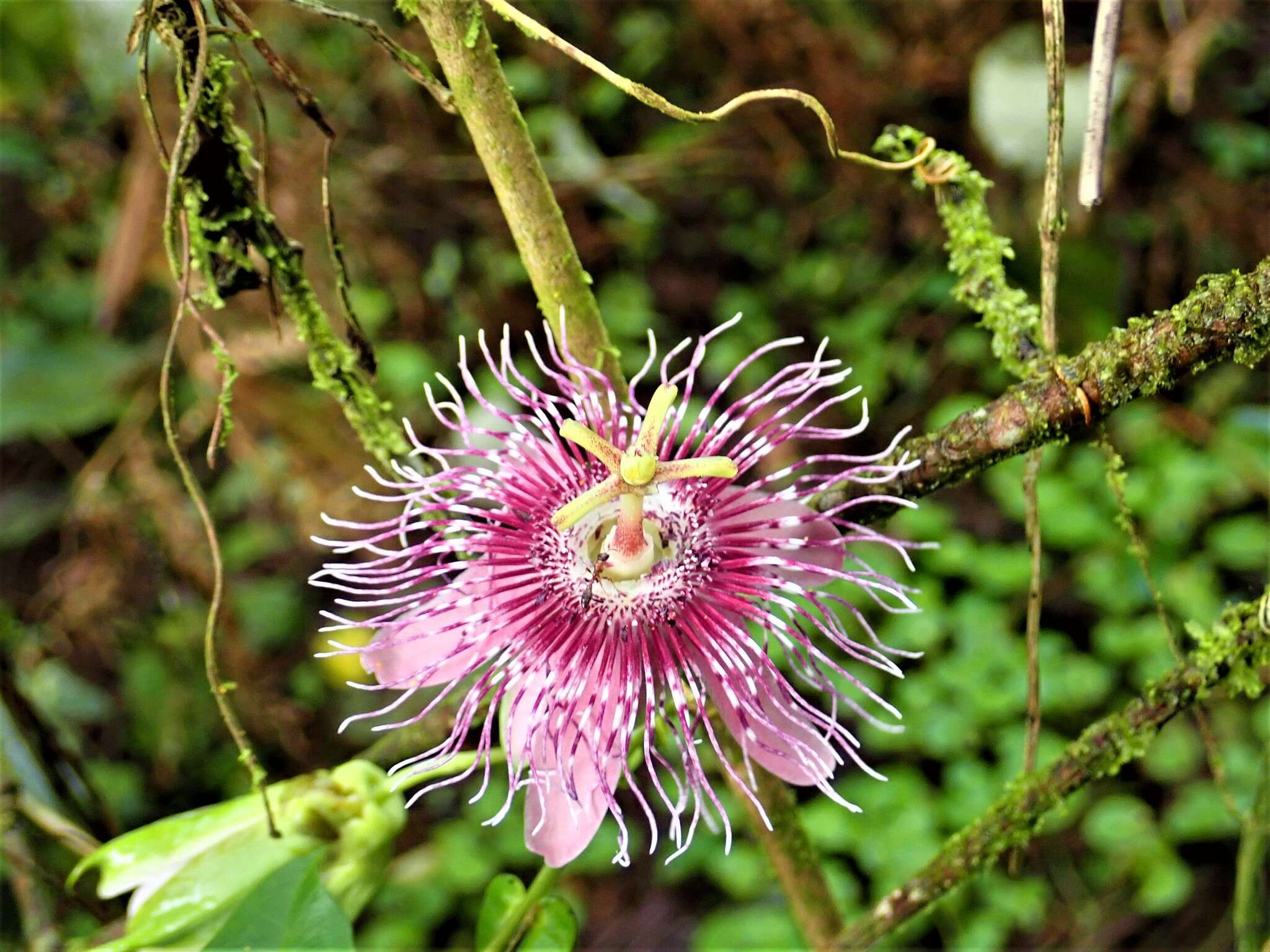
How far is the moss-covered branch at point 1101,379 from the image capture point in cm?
62

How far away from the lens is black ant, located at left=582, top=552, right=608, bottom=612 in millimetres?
840

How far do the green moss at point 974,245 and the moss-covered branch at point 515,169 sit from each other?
229 mm

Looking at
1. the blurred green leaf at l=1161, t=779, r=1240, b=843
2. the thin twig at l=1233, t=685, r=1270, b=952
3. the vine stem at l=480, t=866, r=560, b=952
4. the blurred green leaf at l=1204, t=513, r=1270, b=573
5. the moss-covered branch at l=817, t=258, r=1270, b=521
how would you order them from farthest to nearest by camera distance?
1. the blurred green leaf at l=1204, t=513, r=1270, b=573
2. the blurred green leaf at l=1161, t=779, r=1240, b=843
3. the thin twig at l=1233, t=685, r=1270, b=952
4. the vine stem at l=480, t=866, r=560, b=952
5. the moss-covered branch at l=817, t=258, r=1270, b=521

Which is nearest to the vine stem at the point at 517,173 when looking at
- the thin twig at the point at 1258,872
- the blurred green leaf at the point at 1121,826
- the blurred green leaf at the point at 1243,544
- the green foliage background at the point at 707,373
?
the thin twig at the point at 1258,872

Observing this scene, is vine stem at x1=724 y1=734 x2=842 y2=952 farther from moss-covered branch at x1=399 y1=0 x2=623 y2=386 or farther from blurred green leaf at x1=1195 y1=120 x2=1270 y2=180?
blurred green leaf at x1=1195 y1=120 x2=1270 y2=180

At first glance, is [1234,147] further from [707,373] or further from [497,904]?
[497,904]

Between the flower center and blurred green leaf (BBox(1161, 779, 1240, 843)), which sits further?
blurred green leaf (BBox(1161, 779, 1240, 843))

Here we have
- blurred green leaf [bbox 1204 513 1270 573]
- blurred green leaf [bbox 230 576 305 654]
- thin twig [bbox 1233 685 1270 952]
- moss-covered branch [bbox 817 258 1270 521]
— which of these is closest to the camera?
moss-covered branch [bbox 817 258 1270 521]

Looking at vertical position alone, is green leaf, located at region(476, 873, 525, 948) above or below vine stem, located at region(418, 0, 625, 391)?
below

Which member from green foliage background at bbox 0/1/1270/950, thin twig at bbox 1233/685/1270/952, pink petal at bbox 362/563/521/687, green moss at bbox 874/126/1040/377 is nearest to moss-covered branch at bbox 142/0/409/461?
pink petal at bbox 362/563/521/687

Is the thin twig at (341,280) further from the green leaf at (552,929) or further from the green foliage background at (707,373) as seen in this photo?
the green foliage background at (707,373)

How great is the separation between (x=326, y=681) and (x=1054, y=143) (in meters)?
1.68

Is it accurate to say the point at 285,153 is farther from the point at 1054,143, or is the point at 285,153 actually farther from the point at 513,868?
the point at 1054,143

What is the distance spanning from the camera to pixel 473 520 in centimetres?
92
